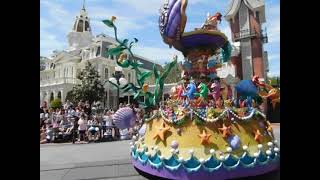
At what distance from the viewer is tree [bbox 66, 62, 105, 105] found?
3094cm

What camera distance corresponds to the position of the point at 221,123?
6.14 metres

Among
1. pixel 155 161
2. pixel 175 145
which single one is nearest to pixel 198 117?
pixel 175 145

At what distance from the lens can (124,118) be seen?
269 inches

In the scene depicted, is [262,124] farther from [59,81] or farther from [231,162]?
[59,81]

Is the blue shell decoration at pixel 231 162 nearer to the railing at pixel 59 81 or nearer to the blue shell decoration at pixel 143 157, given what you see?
the blue shell decoration at pixel 143 157

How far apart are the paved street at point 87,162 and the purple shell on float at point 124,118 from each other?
1.04m

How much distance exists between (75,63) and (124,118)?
32.9m

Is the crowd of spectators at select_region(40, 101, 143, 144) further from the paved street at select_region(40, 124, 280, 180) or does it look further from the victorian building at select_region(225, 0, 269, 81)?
the victorian building at select_region(225, 0, 269, 81)

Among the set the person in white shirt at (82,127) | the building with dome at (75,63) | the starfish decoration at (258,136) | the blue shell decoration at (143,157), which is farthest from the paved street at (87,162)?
the building with dome at (75,63)

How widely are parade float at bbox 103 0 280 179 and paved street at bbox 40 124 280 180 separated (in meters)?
0.76
